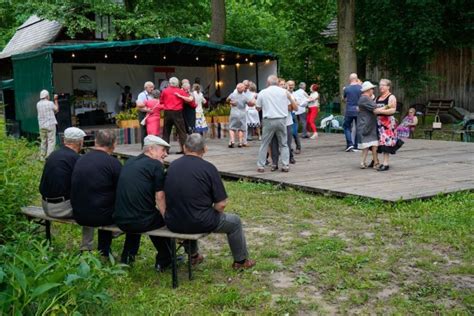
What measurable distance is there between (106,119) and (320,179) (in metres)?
14.4

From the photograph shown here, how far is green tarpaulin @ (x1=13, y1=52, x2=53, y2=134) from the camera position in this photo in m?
15.8

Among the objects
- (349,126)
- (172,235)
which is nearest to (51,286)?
(172,235)

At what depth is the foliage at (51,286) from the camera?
11.0ft

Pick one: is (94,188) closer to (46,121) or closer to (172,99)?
(172,99)

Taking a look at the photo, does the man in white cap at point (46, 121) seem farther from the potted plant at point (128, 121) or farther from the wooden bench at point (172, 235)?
the wooden bench at point (172, 235)

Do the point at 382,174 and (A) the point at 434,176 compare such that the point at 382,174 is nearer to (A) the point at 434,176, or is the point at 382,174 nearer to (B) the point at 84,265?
(A) the point at 434,176

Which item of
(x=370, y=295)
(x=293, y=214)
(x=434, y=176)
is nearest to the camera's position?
(x=370, y=295)

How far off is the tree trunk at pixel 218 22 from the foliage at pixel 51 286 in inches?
660

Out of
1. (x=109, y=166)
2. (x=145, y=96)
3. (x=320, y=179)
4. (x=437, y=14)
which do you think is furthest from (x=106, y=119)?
(x=109, y=166)

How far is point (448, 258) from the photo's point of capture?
18.0ft

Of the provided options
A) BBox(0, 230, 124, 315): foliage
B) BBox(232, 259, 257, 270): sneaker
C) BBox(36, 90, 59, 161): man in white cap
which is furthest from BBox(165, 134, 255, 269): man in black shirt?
BBox(36, 90, 59, 161): man in white cap

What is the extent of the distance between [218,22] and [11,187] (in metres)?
15.3

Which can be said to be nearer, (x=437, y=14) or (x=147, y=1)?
(x=437, y=14)

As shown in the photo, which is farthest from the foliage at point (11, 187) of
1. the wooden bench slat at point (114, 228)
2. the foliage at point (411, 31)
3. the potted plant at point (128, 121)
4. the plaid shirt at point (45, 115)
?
the foliage at point (411, 31)
